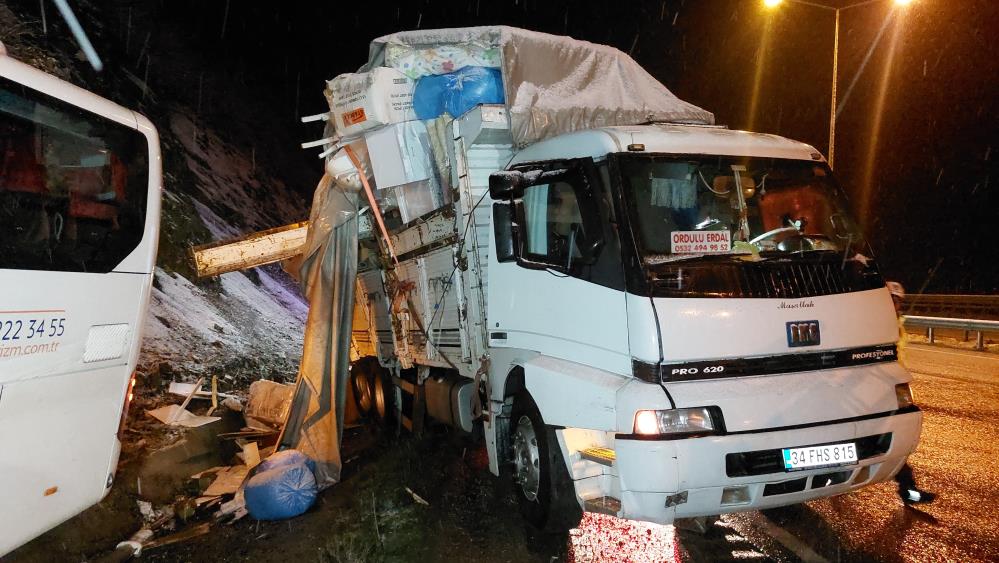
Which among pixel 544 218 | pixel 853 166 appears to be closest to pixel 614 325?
pixel 544 218

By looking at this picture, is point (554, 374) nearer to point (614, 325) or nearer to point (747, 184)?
point (614, 325)

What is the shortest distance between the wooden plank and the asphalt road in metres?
4.77

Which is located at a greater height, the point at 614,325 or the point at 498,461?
the point at 614,325

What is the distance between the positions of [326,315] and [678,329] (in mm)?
4187

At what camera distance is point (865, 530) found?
3898 millimetres

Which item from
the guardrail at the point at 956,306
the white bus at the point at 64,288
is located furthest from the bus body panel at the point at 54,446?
the guardrail at the point at 956,306

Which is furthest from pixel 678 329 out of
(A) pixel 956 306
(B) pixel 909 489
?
(A) pixel 956 306

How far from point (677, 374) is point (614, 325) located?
1.45 feet

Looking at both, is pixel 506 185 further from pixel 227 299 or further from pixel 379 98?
pixel 227 299

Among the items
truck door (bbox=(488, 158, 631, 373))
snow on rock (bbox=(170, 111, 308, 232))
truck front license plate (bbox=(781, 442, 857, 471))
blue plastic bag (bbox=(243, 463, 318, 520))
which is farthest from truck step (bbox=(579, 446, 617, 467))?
snow on rock (bbox=(170, 111, 308, 232))

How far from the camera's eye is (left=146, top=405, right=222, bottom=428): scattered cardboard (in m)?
7.02

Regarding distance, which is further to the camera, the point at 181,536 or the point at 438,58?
the point at 438,58

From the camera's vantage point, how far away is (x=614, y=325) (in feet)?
11.7

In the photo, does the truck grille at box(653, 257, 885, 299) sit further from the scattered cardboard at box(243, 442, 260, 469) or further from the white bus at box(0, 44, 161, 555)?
the scattered cardboard at box(243, 442, 260, 469)
